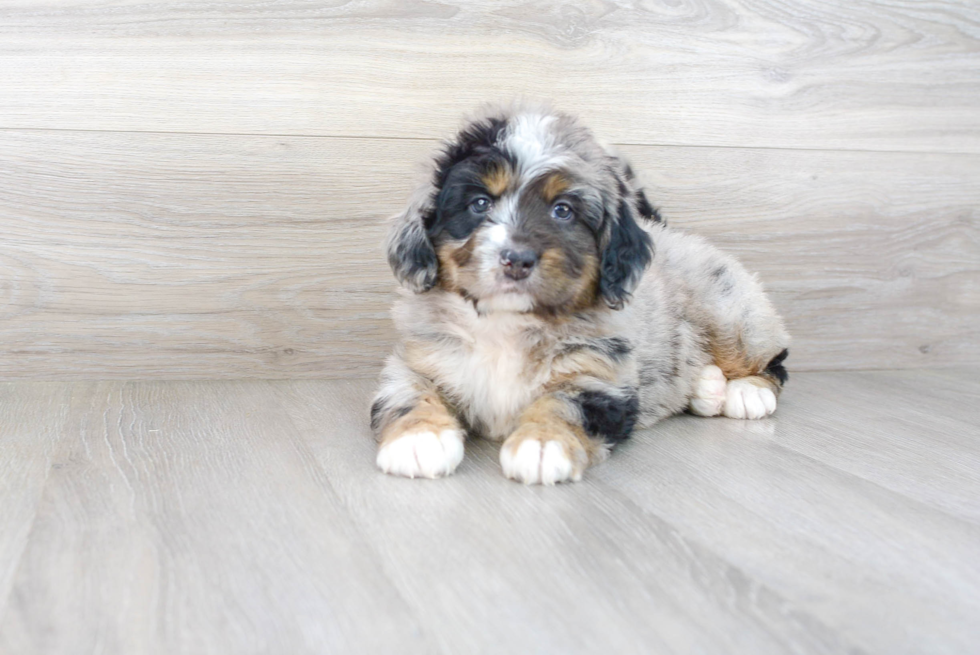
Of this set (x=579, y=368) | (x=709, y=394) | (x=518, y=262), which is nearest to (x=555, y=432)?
(x=579, y=368)

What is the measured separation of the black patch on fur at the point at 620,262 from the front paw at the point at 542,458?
396mm

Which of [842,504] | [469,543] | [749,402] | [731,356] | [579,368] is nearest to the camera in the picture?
[469,543]

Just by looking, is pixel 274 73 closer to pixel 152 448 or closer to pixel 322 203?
pixel 322 203

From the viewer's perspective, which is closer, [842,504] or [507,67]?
[842,504]

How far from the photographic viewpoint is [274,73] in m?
2.83

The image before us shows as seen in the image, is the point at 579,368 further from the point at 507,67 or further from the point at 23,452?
the point at 23,452

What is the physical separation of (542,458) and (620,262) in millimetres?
546

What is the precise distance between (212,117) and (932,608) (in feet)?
7.77

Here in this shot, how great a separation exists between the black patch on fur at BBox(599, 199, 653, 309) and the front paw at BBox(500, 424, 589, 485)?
1.30ft

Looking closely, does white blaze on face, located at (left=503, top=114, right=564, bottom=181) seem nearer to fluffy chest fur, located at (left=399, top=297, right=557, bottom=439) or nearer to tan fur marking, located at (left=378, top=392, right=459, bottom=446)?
fluffy chest fur, located at (left=399, top=297, right=557, bottom=439)

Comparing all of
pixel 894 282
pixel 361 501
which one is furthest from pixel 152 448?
pixel 894 282

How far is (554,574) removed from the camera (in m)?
1.48

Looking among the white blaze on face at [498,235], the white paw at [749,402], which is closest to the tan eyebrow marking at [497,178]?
the white blaze on face at [498,235]

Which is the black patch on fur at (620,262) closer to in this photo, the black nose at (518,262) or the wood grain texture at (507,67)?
the black nose at (518,262)
